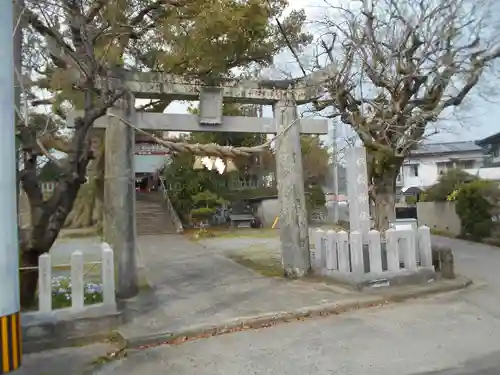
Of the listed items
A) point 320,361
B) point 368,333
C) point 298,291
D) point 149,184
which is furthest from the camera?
point 149,184

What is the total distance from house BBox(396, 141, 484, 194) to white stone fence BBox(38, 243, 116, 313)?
3552 cm

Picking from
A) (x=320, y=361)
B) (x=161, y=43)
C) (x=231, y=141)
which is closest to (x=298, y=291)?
(x=320, y=361)

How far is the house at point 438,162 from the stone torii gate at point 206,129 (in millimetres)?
30701

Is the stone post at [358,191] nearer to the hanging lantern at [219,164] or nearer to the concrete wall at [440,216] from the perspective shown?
the hanging lantern at [219,164]

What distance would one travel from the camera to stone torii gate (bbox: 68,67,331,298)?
9148mm

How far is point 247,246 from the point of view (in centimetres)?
1855

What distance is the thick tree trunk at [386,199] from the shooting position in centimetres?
1180

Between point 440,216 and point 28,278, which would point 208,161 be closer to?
point 28,278

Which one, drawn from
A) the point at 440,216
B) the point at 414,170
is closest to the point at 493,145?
the point at 414,170

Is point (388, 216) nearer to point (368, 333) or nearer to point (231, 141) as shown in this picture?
point (368, 333)

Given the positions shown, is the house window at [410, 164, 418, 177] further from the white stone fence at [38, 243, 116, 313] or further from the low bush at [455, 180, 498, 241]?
the white stone fence at [38, 243, 116, 313]

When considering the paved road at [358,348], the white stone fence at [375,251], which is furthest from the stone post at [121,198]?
the white stone fence at [375,251]

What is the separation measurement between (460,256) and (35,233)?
12.8 meters

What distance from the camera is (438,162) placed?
42438mm
